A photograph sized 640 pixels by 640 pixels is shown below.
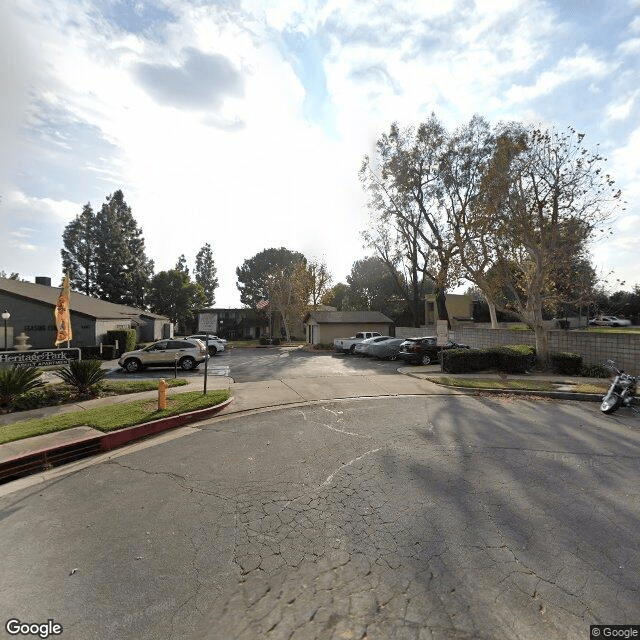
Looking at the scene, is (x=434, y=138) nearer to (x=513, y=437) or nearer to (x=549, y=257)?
(x=549, y=257)

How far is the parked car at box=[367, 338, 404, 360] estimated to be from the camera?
23906 millimetres

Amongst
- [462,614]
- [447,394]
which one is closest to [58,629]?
[462,614]

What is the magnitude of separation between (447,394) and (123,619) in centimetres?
1077

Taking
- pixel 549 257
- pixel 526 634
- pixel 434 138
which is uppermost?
pixel 434 138

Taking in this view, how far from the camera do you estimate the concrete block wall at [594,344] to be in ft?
49.1

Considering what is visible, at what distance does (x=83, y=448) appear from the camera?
6.99 metres

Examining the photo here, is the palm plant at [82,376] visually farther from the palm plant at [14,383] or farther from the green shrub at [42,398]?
the palm plant at [14,383]

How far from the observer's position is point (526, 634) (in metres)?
2.73

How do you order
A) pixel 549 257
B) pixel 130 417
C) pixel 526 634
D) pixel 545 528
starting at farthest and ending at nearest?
pixel 549 257 < pixel 130 417 < pixel 545 528 < pixel 526 634

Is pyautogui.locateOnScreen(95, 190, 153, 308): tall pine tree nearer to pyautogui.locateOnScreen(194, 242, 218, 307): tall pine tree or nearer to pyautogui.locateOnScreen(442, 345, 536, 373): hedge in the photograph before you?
pyautogui.locateOnScreen(194, 242, 218, 307): tall pine tree

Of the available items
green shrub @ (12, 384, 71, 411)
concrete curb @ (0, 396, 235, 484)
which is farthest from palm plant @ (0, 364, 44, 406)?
concrete curb @ (0, 396, 235, 484)
